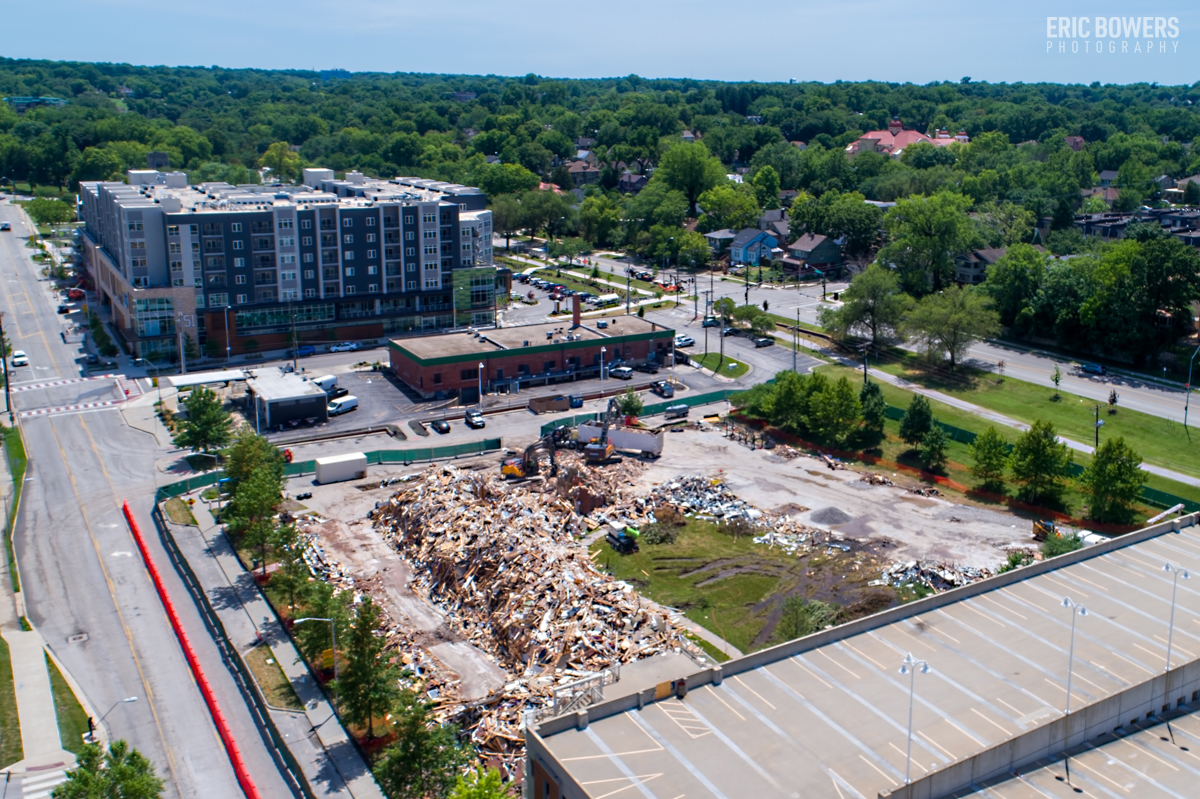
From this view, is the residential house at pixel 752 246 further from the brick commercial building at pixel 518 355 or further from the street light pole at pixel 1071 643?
the street light pole at pixel 1071 643

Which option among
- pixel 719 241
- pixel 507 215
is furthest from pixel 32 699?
pixel 719 241

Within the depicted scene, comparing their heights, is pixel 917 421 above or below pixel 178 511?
above

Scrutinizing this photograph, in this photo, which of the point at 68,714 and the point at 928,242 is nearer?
the point at 68,714

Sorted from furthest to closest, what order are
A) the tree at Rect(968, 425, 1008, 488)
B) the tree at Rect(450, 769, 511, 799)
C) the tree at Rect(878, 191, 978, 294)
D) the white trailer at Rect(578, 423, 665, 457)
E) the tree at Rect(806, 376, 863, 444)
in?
the tree at Rect(878, 191, 978, 294) < the tree at Rect(806, 376, 863, 444) < the white trailer at Rect(578, 423, 665, 457) < the tree at Rect(968, 425, 1008, 488) < the tree at Rect(450, 769, 511, 799)

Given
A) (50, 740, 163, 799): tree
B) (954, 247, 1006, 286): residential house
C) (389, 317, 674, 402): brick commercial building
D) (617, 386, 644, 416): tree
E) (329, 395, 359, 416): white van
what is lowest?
(50, 740, 163, 799): tree

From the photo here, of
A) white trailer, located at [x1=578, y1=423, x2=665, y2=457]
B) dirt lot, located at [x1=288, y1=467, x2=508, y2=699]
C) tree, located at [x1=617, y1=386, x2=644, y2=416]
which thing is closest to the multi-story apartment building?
tree, located at [x1=617, y1=386, x2=644, y2=416]

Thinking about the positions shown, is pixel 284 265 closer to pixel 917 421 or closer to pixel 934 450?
pixel 917 421

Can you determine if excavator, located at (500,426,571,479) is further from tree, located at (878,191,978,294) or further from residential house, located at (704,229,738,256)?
residential house, located at (704,229,738,256)

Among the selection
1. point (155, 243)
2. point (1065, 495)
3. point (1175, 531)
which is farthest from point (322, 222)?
point (1175, 531)
